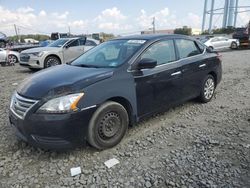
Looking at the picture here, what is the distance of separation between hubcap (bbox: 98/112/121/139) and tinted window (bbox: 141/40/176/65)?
1.09 meters

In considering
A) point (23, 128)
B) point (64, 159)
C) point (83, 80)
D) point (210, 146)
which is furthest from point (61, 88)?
point (210, 146)

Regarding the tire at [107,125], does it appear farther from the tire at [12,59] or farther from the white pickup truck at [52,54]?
the tire at [12,59]

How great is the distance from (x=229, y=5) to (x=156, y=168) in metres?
60.3

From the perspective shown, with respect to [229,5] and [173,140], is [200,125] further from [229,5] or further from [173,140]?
[229,5]

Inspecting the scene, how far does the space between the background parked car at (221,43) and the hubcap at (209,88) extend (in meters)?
15.1

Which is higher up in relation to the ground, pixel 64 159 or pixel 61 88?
pixel 61 88

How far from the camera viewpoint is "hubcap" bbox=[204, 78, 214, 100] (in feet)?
17.8

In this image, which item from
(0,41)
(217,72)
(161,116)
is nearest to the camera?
(161,116)

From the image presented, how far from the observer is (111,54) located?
420 centimetres

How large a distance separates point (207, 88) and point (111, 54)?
2.52m

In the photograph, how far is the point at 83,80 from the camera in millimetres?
3217

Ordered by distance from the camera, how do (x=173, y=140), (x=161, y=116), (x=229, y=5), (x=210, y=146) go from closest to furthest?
1. (x=210, y=146)
2. (x=173, y=140)
3. (x=161, y=116)
4. (x=229, y=5)

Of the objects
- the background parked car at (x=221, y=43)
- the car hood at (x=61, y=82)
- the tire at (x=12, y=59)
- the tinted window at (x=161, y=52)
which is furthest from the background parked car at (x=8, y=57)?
the background parked car at (x=221, y=43)

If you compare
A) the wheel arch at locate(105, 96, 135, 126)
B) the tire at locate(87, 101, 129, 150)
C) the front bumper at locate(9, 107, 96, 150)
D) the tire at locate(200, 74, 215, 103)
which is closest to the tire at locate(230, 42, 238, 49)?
the tire at locate(200, 74, 215, 103)
